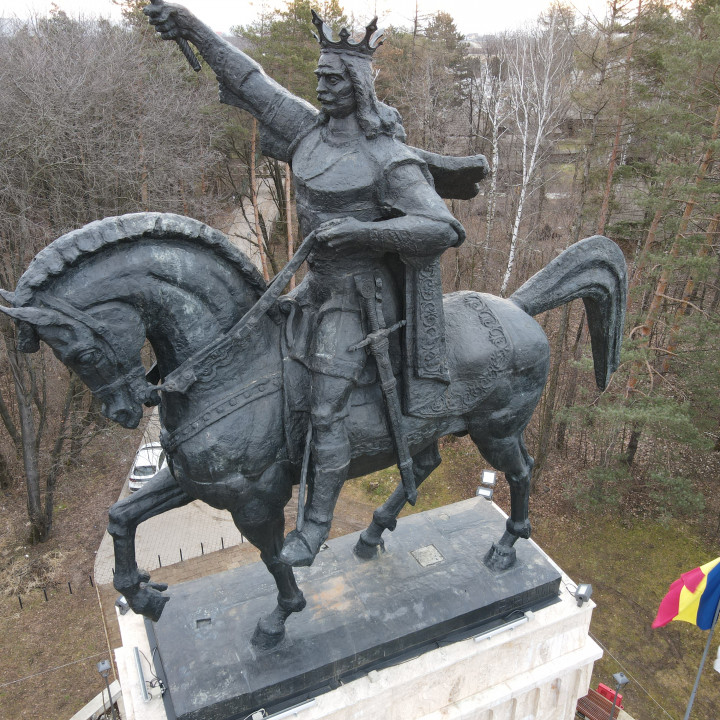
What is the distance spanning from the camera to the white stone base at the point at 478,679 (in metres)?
5.66

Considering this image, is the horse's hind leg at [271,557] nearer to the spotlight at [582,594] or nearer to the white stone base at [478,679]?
the white stone base at [478,679]

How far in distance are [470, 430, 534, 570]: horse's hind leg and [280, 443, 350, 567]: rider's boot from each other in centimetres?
177

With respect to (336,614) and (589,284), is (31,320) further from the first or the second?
(589,284)

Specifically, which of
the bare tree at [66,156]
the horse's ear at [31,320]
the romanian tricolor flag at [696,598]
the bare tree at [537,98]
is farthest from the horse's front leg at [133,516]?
the bare tree at [537,98]

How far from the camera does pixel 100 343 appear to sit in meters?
4.04

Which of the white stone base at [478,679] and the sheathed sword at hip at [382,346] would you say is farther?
the white stone base at [478,679]

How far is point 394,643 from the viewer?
232 inches

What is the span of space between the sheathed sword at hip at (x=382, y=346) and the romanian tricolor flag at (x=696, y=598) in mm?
3540

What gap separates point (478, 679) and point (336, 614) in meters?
1.60

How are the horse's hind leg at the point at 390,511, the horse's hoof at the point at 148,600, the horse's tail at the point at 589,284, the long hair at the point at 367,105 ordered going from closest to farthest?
1. the long hair at the point at 367,105
2. the horse's hoof at the point at 148,600
3. the horse's tail at the point at 589,284
4. the horse's hind leg at the point at 390,511

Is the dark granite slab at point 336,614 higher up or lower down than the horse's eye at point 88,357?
lower down

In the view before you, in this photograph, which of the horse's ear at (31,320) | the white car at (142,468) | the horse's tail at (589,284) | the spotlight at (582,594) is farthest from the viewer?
the white car at (142,468)

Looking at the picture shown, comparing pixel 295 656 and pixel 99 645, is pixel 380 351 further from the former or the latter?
pixel 99 645

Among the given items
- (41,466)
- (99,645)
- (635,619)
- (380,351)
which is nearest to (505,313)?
(380,351)
